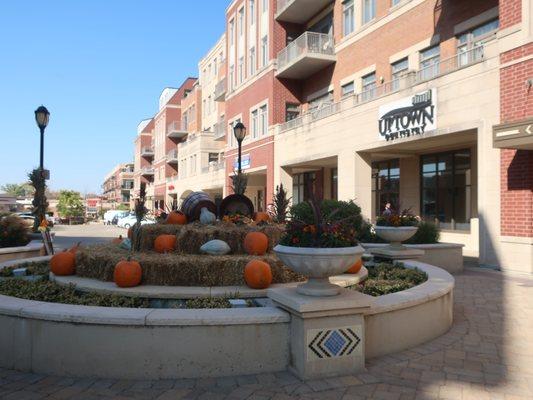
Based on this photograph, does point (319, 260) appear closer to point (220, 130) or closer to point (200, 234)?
point (200, 234)

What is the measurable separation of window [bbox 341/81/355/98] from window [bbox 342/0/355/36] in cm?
260

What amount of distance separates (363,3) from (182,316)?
824 inches

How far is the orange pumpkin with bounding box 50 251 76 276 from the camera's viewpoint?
695cm

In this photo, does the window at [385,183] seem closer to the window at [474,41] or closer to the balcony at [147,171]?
the window at [474,41]

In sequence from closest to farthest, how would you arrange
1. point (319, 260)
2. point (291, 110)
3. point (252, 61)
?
point (319, 260), point (291, 110), point (252, 61)

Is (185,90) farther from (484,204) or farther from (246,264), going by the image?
(246,264)

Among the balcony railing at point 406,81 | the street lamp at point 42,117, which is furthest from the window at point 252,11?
the street lamp at point 42,117

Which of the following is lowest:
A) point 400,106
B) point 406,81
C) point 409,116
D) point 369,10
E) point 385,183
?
point 385,183

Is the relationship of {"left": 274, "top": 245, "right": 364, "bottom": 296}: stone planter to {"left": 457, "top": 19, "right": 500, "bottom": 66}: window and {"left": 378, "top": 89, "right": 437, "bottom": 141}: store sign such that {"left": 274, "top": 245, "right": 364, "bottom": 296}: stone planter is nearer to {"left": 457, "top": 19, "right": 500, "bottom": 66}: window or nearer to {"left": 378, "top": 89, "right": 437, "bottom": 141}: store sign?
{"left": 457, "top": 19, "right": 500, "bottom": 66}: window

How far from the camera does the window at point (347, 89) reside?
909 inches

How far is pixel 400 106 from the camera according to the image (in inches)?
663

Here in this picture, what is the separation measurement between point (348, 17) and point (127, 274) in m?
21.0

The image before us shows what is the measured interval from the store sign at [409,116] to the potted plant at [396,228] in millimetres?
5998

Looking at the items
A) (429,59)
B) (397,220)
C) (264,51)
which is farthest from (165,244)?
(264,51)
